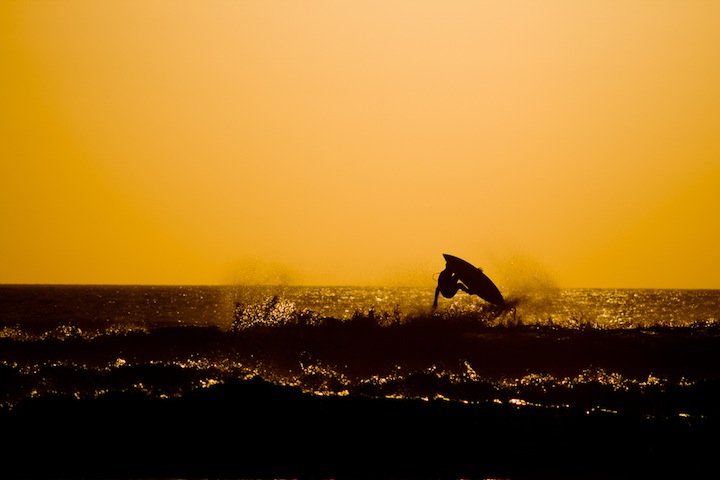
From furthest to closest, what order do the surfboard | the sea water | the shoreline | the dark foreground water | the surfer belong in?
1. the surfboard
2. the surfer
3. the sea water
4. the dark foreground water
5. the shoreline

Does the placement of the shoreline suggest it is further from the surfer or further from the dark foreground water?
the surfer

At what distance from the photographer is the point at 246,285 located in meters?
53.3

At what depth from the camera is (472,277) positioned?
108 feet

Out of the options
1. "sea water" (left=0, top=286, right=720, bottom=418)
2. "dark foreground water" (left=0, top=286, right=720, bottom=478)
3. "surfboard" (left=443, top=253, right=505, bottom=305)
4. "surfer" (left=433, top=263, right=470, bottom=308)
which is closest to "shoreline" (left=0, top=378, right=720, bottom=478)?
"dark foreground water" (left=0, top=286, right=720, bottom=478)

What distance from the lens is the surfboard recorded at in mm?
32375

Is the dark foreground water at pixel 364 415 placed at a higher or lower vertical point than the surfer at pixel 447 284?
lower

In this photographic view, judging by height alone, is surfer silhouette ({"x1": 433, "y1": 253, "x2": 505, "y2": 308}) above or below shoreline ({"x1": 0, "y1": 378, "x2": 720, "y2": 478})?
above

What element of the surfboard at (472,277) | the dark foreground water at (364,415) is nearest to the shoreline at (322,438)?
the dark foreground water at (364,415)

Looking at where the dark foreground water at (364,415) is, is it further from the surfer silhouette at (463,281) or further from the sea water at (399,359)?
the surfer silhouette at (463,281)

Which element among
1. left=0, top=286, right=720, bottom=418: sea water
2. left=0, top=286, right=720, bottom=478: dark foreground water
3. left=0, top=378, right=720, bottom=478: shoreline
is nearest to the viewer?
left=0, top=378, right=720, bottom=478: shoreline

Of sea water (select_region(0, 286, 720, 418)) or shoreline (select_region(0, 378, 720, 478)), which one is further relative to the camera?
sea water (select_region(0, 286, 720, 418))

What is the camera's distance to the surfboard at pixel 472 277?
32.4 metres

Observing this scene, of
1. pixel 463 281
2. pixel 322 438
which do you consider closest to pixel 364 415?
pixel 322 438

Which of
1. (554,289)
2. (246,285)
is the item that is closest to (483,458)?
(554,289)
